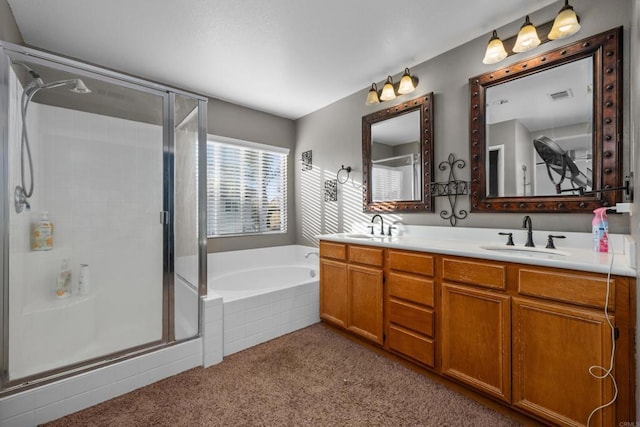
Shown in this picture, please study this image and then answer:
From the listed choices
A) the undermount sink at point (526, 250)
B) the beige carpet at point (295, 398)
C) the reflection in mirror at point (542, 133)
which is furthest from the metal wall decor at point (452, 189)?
the beige carpet at point (295, 398)

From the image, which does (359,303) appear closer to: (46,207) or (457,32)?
(457,32)

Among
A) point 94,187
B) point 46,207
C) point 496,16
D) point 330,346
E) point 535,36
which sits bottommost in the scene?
point 330,346

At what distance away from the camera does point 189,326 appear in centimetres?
205

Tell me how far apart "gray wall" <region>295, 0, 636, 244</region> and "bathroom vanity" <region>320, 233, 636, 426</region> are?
24 cm

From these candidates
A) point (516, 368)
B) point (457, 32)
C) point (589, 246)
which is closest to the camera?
point (516, 368)

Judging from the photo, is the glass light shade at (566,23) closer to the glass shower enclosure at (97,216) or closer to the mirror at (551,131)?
the mirror at (551,131)

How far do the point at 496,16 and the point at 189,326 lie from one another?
3.05m

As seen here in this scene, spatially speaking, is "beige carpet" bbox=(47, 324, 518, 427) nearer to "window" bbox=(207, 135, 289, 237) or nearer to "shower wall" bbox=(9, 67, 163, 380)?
"shower wall" bbox=(9, 67, 163, 380)

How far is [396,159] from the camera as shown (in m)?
2.62

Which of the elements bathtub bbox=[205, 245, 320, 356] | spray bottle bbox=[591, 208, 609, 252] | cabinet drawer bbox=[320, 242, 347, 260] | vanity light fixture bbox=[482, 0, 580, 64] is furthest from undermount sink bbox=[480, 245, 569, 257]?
bathtub bbox=[205, 245, 320, 356]

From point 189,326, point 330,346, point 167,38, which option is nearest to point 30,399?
point 189,326

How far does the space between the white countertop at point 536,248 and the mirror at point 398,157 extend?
304 mm

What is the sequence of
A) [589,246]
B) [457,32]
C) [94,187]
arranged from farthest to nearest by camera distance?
[94,187], [457,32], [589,246]

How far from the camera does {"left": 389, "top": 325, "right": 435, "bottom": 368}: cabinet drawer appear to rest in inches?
70.6
